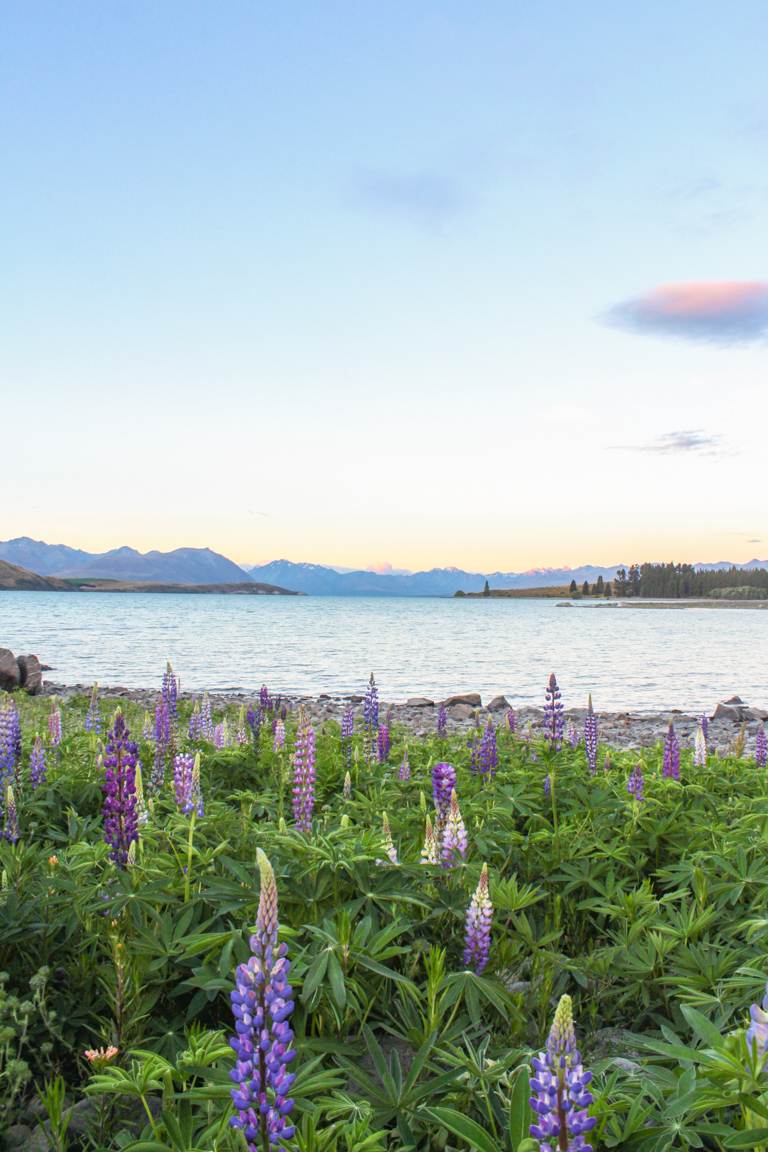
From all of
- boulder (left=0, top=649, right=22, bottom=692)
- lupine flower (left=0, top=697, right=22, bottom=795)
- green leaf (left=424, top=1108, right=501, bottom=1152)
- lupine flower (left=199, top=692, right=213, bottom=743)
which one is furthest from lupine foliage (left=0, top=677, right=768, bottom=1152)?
boulder (left=0, top=649, right=22, bottom=692)

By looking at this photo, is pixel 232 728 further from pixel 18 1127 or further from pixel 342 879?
pixel 18 1127

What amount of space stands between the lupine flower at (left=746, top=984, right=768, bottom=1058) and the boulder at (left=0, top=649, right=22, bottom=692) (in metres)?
25.7

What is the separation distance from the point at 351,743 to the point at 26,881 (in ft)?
19.6

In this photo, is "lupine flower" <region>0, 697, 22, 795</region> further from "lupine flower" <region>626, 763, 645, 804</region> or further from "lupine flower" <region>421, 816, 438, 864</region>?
"lupine flower" <region>626, 763, 645, 804</region>

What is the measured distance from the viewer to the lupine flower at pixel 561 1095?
179 centimetres

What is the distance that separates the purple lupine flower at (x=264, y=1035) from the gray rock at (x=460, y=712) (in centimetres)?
2087

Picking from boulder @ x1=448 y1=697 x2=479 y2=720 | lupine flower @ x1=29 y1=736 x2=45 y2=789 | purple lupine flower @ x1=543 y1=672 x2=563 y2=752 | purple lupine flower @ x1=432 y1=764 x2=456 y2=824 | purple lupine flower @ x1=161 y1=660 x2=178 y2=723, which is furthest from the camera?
boulder @ x1=448 y1=697 x2=479 y2=720

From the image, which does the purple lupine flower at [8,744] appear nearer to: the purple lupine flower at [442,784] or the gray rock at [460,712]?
the purple lupine flower at [442,784]

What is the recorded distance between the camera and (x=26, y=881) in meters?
4.38

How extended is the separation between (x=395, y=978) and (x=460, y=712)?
69.9 ft

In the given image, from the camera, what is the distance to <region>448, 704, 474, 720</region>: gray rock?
76.0 feet

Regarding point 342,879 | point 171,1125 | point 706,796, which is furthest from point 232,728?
point 171,1125

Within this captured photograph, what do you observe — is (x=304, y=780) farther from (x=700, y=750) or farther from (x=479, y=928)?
(x=700, y=750)

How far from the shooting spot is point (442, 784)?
16.7ft
